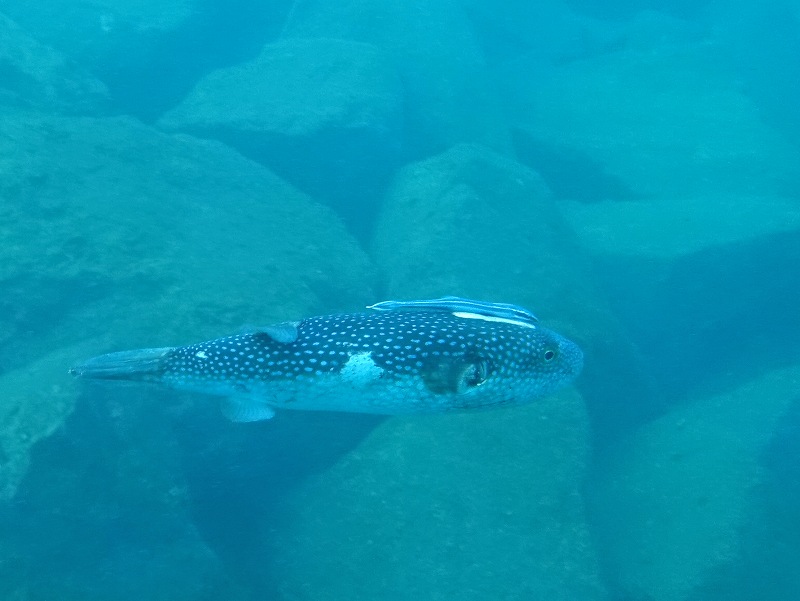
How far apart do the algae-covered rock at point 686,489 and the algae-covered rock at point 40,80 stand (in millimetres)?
10818

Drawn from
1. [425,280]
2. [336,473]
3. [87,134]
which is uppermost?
[87,134]

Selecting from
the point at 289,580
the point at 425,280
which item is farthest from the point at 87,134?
the point at 289,580

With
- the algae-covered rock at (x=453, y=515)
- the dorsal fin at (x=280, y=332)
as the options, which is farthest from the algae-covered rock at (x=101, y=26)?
the dorsal fin at (x=280, y=332)

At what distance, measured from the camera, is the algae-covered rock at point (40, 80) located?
32.2 feet

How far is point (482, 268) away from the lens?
7406mm

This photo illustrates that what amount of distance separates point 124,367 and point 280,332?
893 millimetres

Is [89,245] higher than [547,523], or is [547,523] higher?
[89,245]

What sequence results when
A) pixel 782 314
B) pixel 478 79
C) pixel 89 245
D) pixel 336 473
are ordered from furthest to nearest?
pixel 478 79 → pixel 782 314 → pixel 89 245 → pixel 336 473

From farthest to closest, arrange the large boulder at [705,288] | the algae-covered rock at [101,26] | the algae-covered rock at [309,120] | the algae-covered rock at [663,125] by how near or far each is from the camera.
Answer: the algae-covered rock at [101,26] → the algae-covered rock at [663,125] → the algae-covered rock at [309,120] → the large boulder at [705,288]

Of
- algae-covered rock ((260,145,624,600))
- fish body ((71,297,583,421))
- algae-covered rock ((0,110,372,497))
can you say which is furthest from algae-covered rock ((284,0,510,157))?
fish body ((71,297,583,421))

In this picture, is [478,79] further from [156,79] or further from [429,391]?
[429,391]

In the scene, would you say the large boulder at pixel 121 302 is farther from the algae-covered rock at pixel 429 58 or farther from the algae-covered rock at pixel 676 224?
the algae-covered rock at pixel 429 58

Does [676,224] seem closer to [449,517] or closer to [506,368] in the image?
[449,517]

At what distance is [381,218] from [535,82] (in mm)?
10312
